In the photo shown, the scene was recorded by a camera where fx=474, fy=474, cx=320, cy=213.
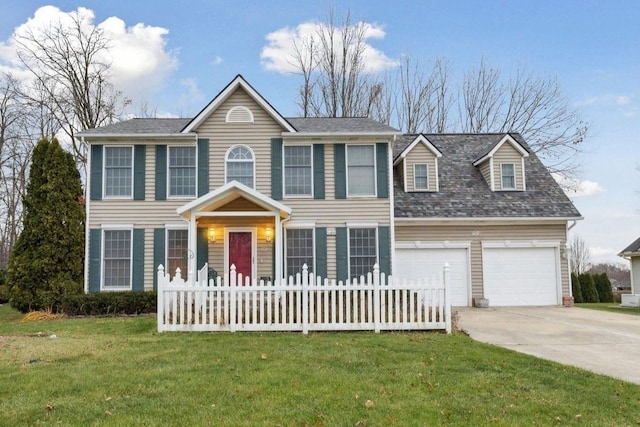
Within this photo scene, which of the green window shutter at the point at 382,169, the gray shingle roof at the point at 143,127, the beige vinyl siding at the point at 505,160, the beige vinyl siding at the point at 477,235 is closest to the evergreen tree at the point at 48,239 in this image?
the gray shingle roof at the point at 143,127

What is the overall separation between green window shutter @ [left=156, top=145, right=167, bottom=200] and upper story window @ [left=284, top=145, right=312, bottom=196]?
3.46 metres

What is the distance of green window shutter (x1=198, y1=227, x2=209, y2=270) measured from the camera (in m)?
13.3

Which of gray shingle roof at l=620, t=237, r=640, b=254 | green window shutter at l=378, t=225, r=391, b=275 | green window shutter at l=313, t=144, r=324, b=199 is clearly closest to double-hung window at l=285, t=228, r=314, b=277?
green window shutter at l=313, t=144, r=324, b=199

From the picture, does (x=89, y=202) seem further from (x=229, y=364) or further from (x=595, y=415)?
(x=595, y=415)

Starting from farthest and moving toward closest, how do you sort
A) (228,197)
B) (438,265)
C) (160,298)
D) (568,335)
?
(438,265) → (228,197) → (568,335) → (160,298)

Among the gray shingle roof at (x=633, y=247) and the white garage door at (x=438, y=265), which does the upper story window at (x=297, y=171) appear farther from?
the gray shingle roof at (x=633, y=247)

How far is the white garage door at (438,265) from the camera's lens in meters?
15.0

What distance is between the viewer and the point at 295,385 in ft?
16.4

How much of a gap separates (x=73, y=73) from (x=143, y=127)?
490 inches

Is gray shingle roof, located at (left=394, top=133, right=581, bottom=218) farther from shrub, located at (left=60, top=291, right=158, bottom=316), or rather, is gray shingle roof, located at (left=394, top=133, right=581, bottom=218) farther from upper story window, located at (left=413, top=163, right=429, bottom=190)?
shrub, located at (left=60, top=291, right=158, bottom=316)

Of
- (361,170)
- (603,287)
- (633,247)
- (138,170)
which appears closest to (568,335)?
(361,170)

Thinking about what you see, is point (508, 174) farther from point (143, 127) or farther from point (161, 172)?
point (143, 127)

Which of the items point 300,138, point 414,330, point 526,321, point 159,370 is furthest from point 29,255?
point 526,321

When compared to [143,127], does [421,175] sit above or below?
below
